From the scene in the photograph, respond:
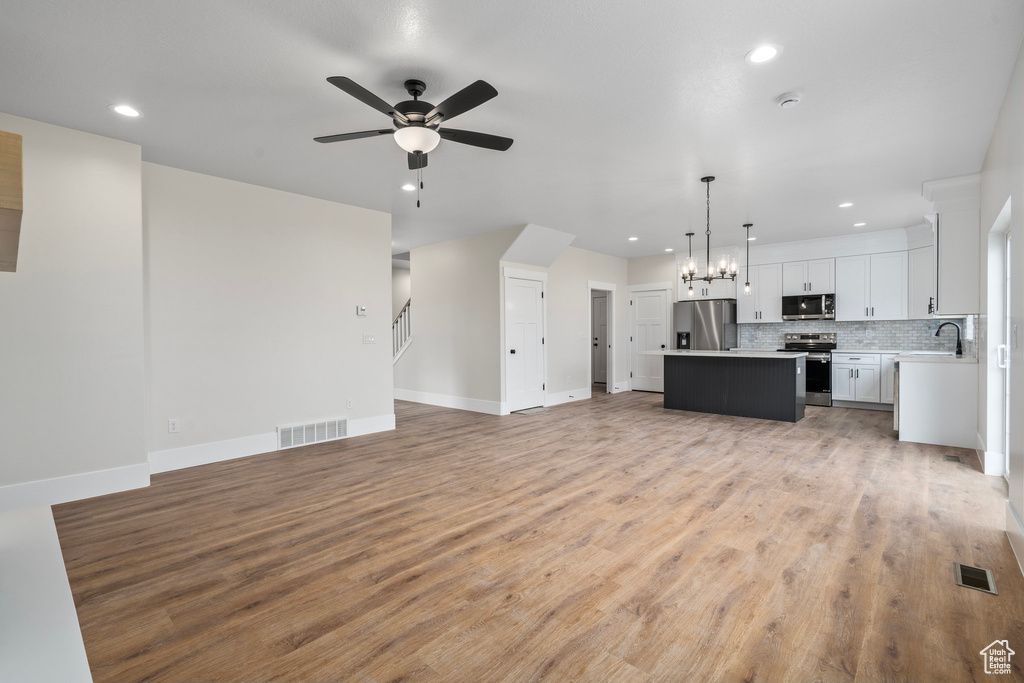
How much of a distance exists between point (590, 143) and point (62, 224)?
13.5 ft

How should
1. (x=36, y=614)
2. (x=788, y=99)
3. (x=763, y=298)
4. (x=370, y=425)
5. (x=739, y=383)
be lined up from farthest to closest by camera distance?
(x=763, y=298) < (x=739, y=383) < (x=370, y=425) < (x=788, y=99) < (x=36, y=614)

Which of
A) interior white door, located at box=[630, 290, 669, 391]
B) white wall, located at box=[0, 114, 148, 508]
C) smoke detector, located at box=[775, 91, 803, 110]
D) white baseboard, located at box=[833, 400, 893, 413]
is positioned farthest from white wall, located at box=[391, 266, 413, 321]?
smoke detector, located at box=[775, 91, 803, 110]

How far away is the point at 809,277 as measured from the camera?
7824mm

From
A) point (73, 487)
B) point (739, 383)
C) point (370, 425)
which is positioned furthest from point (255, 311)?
point (739, 383)

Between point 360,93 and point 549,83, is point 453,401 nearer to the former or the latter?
point 549,83

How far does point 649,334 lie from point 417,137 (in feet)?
24.5

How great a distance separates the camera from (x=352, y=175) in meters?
4.55

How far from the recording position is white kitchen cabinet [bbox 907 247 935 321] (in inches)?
266

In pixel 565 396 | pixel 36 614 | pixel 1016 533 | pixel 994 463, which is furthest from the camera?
pixel 565 396

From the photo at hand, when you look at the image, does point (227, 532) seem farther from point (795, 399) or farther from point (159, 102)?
point (795, 399)

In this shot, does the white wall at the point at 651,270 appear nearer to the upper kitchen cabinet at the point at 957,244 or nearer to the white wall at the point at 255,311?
the upper kitchen cabinet at the point at 957,244

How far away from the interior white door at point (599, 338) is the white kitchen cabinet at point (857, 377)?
14.7 feet

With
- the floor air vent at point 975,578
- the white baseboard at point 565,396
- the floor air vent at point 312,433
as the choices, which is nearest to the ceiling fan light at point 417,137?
the floor air vent at point 312,433

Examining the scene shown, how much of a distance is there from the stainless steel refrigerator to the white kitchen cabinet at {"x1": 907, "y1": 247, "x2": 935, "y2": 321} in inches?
98.1
